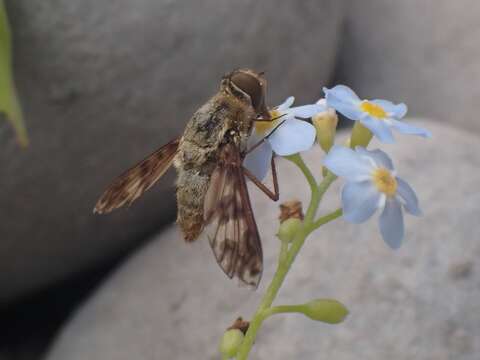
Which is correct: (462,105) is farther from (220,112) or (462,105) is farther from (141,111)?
(220,112)

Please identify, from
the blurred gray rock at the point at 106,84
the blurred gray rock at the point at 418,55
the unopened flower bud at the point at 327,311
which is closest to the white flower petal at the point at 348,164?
the unopened flower bud at the point at 327,311

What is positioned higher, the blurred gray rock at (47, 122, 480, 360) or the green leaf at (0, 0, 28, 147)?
the green leaf at (0, 0, 28, 147)

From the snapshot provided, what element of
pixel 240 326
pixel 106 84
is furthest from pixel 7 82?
pixel 240 326

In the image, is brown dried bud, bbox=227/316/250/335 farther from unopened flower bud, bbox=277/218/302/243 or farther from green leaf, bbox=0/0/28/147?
green leaf, bbox=0/0/28/147

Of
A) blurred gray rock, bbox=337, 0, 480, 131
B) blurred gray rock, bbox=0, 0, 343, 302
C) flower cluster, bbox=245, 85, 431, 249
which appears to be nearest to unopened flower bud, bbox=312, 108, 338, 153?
flower cluster, bbox=245, 85, 431, 249

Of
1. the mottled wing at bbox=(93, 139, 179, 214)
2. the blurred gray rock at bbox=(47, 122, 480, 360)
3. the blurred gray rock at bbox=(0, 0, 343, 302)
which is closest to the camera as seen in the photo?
the mottled wing at bbox=(93, 139, 179, 214)

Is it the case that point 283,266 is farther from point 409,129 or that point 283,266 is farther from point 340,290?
point 340,290
